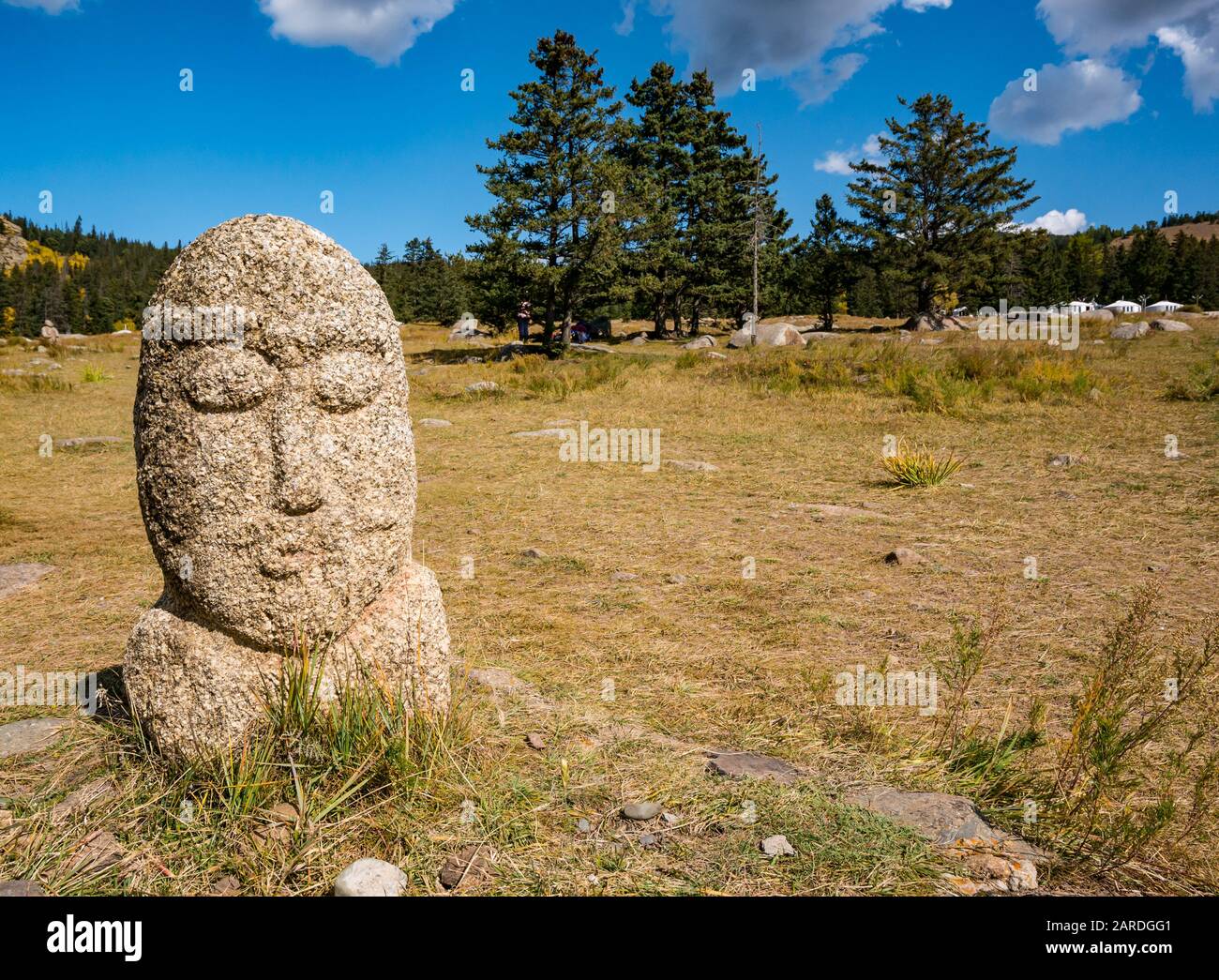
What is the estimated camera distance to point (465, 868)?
2.42 metres

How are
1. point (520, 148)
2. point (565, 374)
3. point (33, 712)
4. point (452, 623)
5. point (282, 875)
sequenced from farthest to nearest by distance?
point (520, 148), point (565, 374), point (452, 623), point (33, 712), point (282, 875)

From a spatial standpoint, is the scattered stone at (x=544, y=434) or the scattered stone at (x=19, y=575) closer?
the scattered stone at (x=19, y=575)

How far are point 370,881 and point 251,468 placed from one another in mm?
1514

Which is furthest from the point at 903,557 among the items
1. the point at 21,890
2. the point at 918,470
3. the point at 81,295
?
the point at 81,295

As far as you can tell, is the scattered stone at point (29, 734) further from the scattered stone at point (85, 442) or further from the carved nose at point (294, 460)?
the scattered stone at point (85, 442)

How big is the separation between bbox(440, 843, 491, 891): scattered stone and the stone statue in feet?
2.30

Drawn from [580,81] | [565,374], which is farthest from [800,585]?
[580,81]

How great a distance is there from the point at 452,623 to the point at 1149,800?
12.0ft

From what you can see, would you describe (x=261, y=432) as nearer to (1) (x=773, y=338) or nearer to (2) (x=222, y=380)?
(2) (x=222, y=380)

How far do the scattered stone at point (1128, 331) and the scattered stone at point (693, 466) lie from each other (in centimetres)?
1516

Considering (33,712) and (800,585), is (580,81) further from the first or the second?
(33,712)

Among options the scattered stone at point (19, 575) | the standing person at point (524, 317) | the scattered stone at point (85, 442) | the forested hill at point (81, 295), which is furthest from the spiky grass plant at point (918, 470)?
the forested hill at point (81, 295)

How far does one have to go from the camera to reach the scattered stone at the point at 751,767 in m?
2.98

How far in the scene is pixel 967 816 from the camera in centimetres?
270
